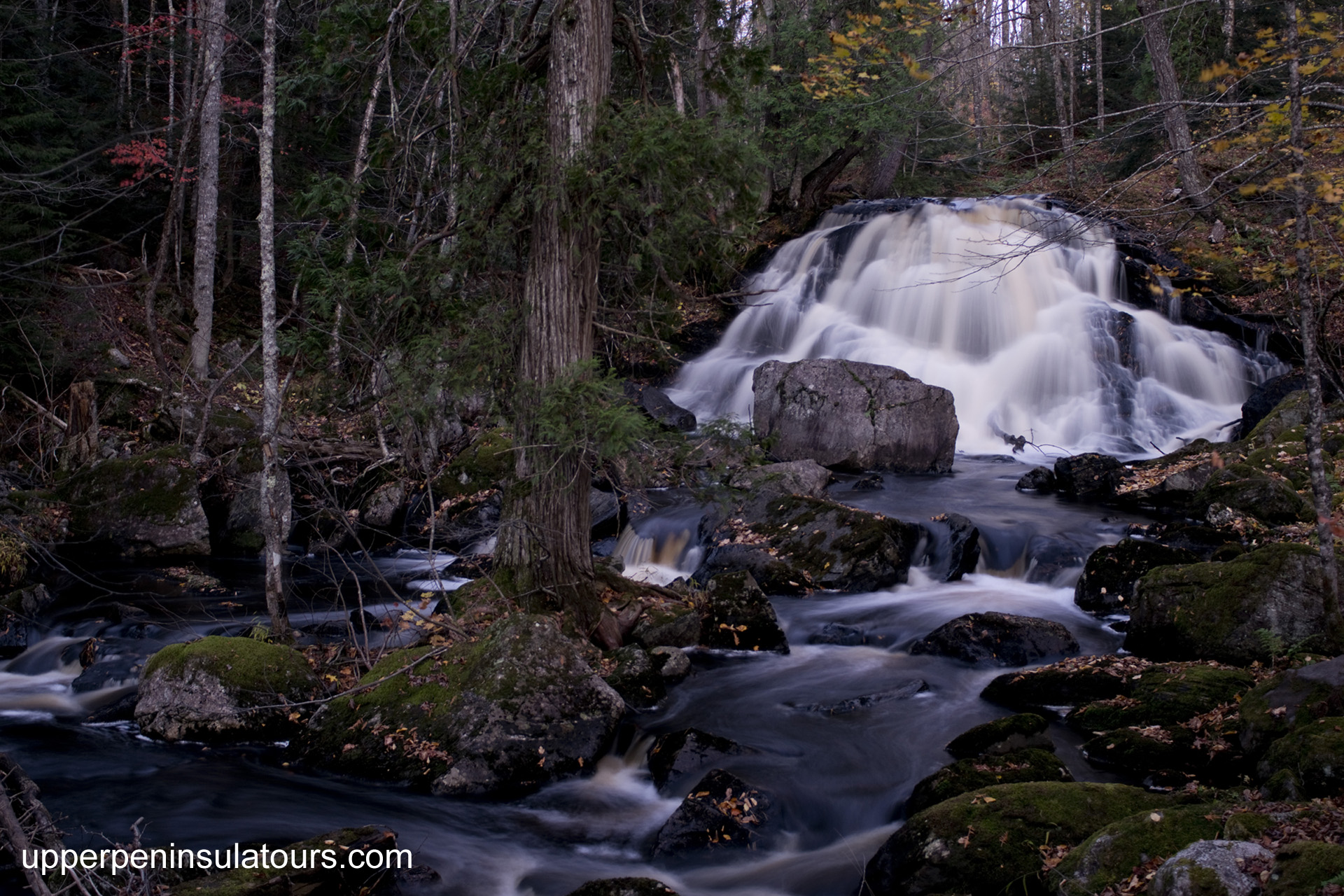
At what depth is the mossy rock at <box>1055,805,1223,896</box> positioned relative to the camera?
388cm

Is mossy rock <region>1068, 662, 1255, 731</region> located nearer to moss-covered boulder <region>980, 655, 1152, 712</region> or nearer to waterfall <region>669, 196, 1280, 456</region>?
moss-covered boulder <region>980, 655, 1152, 712</region>

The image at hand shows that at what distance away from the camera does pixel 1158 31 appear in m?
17.5

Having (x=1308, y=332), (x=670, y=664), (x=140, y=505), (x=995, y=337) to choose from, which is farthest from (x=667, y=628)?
(x=995, y=337)

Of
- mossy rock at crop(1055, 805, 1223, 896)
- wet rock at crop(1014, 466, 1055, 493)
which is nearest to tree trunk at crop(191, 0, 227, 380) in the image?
wet rock at crop(1014, 466, 1055, 493)

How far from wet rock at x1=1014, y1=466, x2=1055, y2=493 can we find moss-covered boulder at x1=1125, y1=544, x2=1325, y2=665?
528 cm

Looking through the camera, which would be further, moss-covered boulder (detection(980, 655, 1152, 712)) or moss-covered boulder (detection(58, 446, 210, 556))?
moss-covered boulder (detection(58, 446, 210, 556))

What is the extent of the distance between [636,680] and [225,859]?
3115 mm

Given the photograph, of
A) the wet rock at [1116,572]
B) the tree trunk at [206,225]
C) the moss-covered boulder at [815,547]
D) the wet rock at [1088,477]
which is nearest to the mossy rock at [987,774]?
the wet rock at [1116,572]

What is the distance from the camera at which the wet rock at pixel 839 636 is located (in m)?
8.97

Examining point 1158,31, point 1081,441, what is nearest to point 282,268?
point 1081,441

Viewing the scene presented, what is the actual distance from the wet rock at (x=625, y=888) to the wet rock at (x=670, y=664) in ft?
10.4

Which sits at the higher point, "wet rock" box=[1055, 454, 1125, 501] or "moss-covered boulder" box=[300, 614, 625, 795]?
"wet rock" box=[1055, 454, 1125, 501]

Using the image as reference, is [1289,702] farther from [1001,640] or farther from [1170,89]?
[1170,89]

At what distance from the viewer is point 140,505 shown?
11.8m
